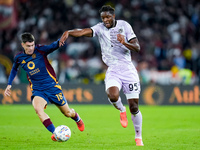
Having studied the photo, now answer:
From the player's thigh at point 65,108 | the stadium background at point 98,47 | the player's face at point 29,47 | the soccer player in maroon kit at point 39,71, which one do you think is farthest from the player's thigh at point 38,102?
the stadium background at point 98,47

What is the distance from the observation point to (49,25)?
22562 mm

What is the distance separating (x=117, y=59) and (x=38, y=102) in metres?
1.64

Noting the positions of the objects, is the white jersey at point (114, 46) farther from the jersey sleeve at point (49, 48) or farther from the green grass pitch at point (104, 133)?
the green grass pitch at point (104, 133)

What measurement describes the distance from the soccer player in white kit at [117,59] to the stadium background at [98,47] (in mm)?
10327

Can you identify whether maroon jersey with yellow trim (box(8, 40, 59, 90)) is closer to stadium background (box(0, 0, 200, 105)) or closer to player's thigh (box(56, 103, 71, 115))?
player's thigh (box(56, 103, 71, 115))

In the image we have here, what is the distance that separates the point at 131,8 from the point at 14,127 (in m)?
14.1

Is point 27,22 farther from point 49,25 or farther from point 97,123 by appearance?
point 97,123

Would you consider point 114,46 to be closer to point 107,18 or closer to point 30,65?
point 107,18

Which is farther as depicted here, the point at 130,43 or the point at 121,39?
the point at 130,43

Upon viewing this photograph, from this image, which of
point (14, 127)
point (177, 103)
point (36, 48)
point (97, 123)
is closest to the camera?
point (36, 48)

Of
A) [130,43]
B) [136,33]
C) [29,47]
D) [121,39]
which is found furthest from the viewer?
[136,33]

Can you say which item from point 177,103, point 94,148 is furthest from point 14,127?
point 177,103

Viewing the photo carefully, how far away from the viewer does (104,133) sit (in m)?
10.1

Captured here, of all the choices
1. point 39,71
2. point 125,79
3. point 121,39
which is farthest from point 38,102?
point 121,39
